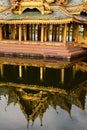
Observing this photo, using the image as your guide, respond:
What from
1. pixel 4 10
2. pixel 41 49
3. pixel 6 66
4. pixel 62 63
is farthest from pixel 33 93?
pixel 4 10

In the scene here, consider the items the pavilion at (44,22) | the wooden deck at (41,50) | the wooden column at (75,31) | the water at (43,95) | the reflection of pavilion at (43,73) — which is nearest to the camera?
the water at (43,95)

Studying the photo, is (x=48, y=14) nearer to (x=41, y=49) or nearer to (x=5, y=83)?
(x=41, y=49)

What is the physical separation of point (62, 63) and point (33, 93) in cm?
771

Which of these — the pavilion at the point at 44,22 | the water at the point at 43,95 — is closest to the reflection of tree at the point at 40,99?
the water at the point at 43,95

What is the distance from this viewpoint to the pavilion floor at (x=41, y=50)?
21766mm

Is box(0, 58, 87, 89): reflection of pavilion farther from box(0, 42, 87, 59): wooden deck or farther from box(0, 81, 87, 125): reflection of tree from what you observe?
box(0, 42, 87, 59): wooden deck

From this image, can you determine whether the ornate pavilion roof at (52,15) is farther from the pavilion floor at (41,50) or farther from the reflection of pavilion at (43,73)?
the reflection of pavilion at (43,73)

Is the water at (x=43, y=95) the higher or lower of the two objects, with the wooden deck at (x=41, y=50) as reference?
higher

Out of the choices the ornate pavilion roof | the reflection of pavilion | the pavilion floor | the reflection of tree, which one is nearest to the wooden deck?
the pavilion floor

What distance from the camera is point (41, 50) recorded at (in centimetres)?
2258

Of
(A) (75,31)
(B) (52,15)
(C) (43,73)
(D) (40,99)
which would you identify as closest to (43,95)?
(D) (40,99)

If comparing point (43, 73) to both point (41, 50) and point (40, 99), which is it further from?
point (41, 50)

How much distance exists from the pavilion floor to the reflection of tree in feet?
25.8

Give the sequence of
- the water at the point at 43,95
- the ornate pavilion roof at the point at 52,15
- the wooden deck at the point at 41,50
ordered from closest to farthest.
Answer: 1. the water at the point at 43,95
2. the wooden deck at the point at 41,50
3. the ornate pavilion roof at the point at 52,15
